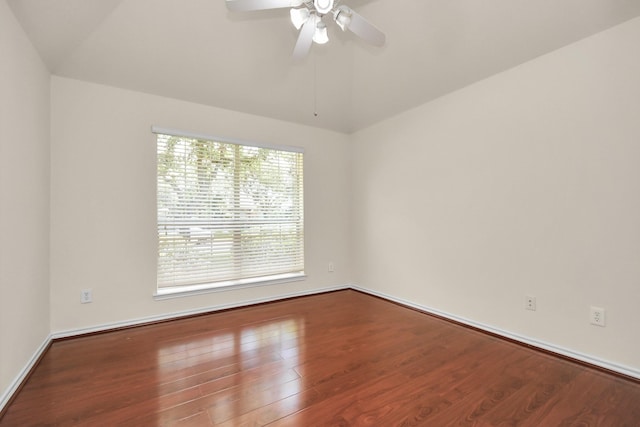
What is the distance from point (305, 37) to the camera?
1938 mm

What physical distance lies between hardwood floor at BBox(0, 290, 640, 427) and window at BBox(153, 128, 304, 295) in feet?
2.23

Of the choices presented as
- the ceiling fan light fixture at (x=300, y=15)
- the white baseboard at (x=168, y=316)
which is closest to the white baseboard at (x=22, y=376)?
the white baseboard at (x=168, y=316)

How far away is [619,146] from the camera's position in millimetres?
1885

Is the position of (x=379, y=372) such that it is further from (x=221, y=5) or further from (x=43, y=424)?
(x=221, y=5)

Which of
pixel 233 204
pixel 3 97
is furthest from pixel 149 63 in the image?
pixel 233 204

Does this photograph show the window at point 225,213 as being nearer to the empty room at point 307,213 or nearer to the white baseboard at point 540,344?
the empty room at point 307,213

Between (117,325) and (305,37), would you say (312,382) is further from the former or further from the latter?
(305,37)

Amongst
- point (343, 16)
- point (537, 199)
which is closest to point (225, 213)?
point (343, 16)

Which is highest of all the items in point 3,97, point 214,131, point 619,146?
point 214,131

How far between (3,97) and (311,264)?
10.2ft

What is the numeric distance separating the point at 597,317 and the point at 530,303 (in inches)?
15.7

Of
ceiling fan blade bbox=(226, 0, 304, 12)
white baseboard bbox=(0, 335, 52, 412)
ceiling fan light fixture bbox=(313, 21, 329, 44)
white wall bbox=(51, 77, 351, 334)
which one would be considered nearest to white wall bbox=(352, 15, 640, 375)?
ceiling fan light fixture bbox=(313, 21, 329, 44)

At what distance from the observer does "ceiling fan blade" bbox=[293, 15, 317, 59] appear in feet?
6.00

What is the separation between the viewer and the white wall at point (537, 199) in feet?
6.19
